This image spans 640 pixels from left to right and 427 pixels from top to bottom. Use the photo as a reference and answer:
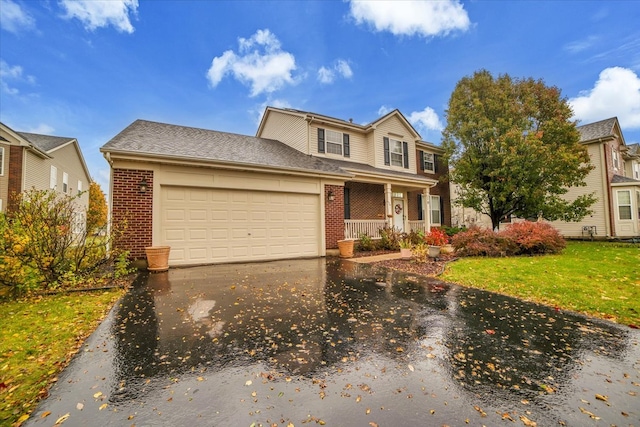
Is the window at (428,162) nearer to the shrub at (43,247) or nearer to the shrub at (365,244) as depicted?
the shrub at (365,244)

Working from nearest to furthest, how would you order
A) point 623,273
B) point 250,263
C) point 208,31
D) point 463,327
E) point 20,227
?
point 463,327 → point 20,227 → point 623,273 → point 250,263 → point 208,31

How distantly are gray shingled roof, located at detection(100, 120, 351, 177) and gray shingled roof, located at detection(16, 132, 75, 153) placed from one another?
12.6 metres

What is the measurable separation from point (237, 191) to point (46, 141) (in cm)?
1944

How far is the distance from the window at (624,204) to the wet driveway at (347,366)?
18.4 metres

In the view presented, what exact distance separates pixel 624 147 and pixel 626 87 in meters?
7.25

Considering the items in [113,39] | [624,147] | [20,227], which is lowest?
[20,227]

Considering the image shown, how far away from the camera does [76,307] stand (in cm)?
467

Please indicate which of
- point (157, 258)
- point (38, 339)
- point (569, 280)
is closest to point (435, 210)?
point (569, 280)

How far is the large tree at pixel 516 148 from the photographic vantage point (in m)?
13.8

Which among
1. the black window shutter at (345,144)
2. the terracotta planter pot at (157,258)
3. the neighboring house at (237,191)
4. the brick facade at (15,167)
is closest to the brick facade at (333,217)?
the neighboring house at (237,191)

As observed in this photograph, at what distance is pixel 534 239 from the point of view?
9.79m

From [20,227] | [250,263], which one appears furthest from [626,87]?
[20,227]

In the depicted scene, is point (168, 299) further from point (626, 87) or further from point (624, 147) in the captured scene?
point (624, 147)

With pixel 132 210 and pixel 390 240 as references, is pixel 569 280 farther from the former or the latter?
pixel 132 210
